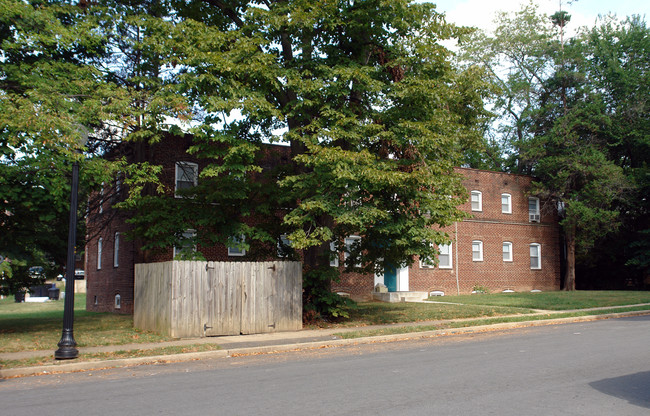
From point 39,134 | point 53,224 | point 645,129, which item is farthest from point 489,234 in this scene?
point 39,134

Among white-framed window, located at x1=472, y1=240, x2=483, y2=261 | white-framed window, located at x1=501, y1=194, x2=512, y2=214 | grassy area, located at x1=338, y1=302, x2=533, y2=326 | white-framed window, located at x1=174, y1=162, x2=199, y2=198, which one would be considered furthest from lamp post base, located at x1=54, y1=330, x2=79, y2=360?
white-framed window, located at x1=501, y1=194, x2=512, y2=214

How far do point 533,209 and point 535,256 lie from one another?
3.12 m

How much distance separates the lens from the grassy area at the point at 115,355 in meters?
10.5

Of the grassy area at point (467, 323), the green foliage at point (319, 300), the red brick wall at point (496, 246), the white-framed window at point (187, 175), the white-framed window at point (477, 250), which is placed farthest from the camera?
the white-framed window at point (477, 250)

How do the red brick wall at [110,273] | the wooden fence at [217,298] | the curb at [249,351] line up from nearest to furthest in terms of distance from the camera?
the curb at [249,351], the wooden fence at [217,298], the red brick wall at [110,273]

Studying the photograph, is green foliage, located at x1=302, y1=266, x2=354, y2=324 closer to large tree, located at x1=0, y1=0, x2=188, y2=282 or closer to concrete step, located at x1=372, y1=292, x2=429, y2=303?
large tree, located at x1=0, y1=0, x2=188, y2=282

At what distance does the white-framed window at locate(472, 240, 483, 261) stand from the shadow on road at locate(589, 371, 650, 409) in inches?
982

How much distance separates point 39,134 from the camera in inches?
493

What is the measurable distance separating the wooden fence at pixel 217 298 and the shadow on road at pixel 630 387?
940cm

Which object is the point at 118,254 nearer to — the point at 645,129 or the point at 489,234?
the point at 489,234

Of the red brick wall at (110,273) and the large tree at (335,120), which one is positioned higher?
the large tree at (335,120)

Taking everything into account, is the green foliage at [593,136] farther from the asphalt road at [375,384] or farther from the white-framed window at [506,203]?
the asphalt road at [375,384]

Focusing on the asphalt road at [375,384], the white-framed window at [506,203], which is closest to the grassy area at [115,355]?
the asphalt road at [375,384]

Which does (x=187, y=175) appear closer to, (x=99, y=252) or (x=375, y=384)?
(x=99, y=252)
